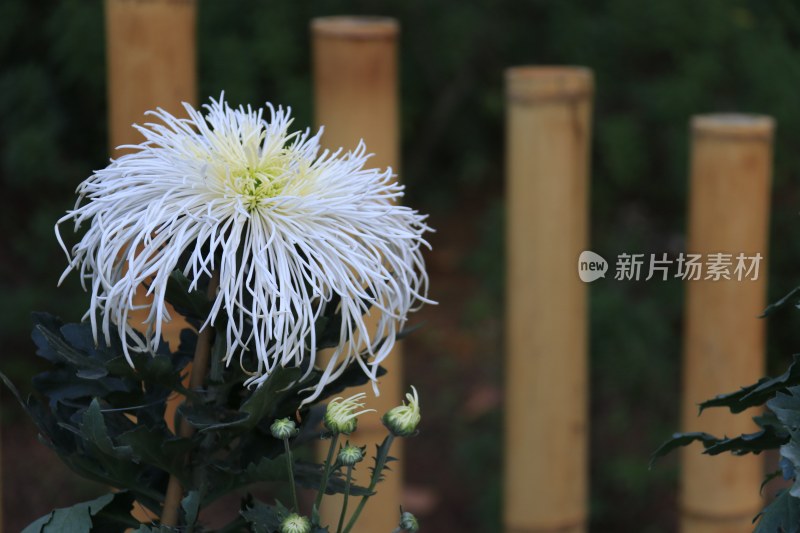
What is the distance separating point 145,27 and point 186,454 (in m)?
0.71

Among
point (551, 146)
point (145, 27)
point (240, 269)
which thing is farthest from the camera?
point (551, 146)

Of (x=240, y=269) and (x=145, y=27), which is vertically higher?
(x=145, y=27)

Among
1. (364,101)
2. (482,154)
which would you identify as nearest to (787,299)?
(364,101)

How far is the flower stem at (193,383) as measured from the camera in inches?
23.9

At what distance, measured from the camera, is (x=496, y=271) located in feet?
7.59

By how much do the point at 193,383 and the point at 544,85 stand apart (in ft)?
2.99

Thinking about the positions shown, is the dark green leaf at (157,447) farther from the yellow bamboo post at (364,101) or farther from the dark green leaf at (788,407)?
the yellow bamboo post at (364,101)

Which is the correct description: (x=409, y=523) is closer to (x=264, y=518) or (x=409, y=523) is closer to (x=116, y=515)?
A: (x=264, y=518)

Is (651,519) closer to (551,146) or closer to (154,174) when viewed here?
(551,146)

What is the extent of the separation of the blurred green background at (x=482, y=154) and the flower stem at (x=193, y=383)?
1516 millimetres

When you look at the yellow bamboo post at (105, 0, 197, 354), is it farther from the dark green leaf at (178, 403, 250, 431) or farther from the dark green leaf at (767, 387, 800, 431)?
the dark green leaf at (767, 387, 800, 431)

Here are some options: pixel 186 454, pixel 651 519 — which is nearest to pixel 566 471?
pixel 651 519

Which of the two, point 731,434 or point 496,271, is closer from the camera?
point 731,434

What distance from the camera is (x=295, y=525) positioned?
0.55 metres
